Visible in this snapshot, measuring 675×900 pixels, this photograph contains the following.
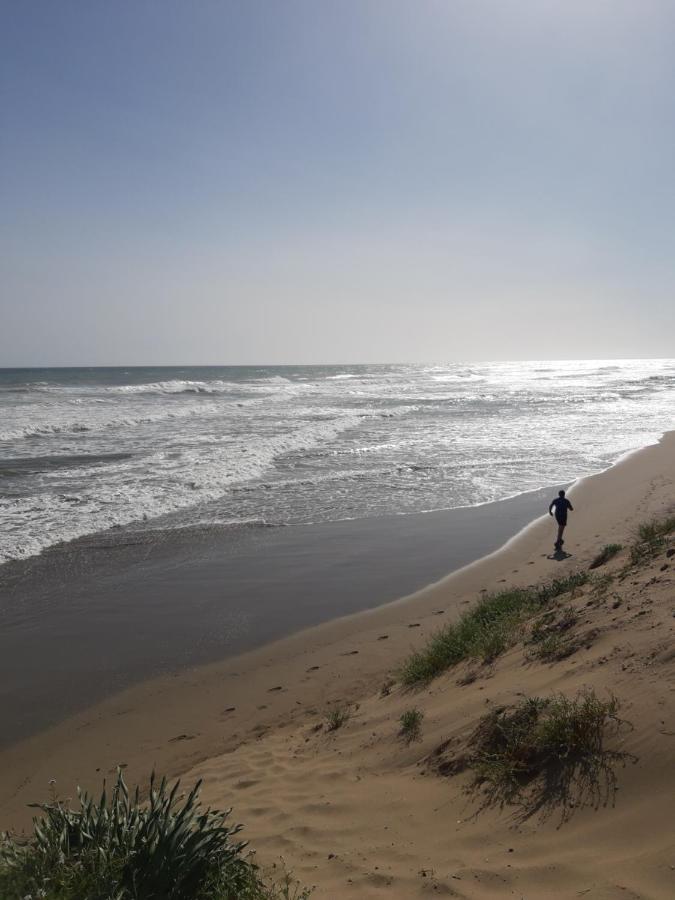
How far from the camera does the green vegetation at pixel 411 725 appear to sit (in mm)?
4621

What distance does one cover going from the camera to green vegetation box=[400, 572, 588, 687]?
19.0 ft

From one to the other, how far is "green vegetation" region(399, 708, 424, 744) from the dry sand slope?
0.17 feet

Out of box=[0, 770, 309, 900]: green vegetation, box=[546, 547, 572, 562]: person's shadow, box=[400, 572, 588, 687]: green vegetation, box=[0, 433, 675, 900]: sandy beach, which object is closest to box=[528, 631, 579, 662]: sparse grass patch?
box=[0, 433, 675, 900]: sandy beach

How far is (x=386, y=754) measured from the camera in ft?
15.0

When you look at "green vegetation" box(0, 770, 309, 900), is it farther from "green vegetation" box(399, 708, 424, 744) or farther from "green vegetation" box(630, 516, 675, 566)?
"green vegetation" box(630, 516, 675, 566)

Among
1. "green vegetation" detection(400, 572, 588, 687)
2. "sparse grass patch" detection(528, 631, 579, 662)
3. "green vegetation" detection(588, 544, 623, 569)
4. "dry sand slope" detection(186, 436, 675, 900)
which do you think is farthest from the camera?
"green vegetation" detection(588, 544, 623, 569)

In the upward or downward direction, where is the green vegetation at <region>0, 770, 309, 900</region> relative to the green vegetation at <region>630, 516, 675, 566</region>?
downward

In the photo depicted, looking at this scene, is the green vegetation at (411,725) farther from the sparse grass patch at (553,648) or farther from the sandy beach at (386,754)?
the sparse grass patch at (553,648)

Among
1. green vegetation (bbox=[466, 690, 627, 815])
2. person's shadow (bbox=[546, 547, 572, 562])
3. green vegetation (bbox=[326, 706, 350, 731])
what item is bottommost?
green vegetation (bbox=[326, 706, 350, 731])

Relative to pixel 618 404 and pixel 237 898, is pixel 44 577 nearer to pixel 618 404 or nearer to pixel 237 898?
pixel 237 898

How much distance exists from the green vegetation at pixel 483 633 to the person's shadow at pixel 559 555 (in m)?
2.48

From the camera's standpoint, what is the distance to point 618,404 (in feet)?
134

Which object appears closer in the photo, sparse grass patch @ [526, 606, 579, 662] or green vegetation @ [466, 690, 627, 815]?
green vegetation @ [466, 690, 627, 815]

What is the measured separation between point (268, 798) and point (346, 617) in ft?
12.5
